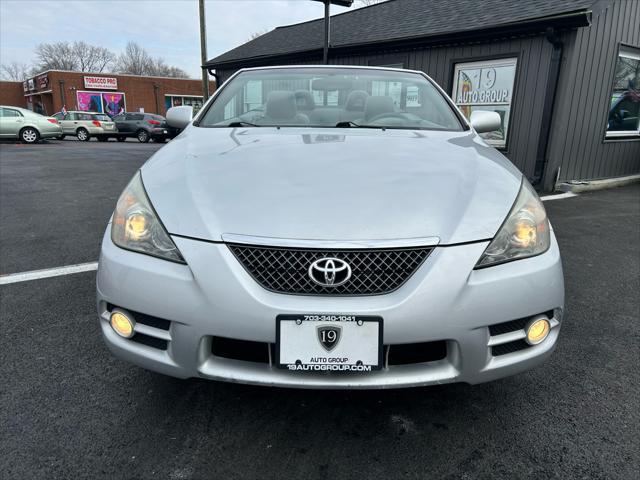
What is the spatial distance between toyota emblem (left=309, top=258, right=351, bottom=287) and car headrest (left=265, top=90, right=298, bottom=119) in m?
1.40

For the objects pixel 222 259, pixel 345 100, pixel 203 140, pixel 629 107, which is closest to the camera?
pixel 222 259

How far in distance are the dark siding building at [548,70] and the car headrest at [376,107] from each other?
547 centimetres

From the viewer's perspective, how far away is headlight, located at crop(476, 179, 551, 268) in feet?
4.92

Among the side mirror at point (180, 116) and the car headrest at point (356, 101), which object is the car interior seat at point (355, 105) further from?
the side mirror at point (180, 116)

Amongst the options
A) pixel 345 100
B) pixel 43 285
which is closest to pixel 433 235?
pixel 345 100

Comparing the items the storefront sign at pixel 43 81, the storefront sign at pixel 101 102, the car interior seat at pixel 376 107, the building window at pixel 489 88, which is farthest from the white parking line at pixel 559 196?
the storefront sign at pixel 43 81

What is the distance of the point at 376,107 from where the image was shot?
2643 millimetres

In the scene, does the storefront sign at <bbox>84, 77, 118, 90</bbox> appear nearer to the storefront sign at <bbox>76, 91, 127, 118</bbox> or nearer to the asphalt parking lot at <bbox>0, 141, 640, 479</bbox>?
the storefront sign at <bbox>76, 91, 127, 118</bbox>

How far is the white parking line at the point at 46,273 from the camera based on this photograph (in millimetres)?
3229

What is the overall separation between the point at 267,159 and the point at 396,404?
113 centimetres

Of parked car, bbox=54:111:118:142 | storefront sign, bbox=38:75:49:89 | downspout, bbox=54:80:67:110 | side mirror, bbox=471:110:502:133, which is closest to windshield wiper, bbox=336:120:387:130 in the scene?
side mirror, bbox=471:110:502:133

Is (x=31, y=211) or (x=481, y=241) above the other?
(x=481, y=241)

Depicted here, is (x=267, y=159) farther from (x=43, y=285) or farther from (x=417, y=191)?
(x=43, y=285)

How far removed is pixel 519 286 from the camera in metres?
1.48
